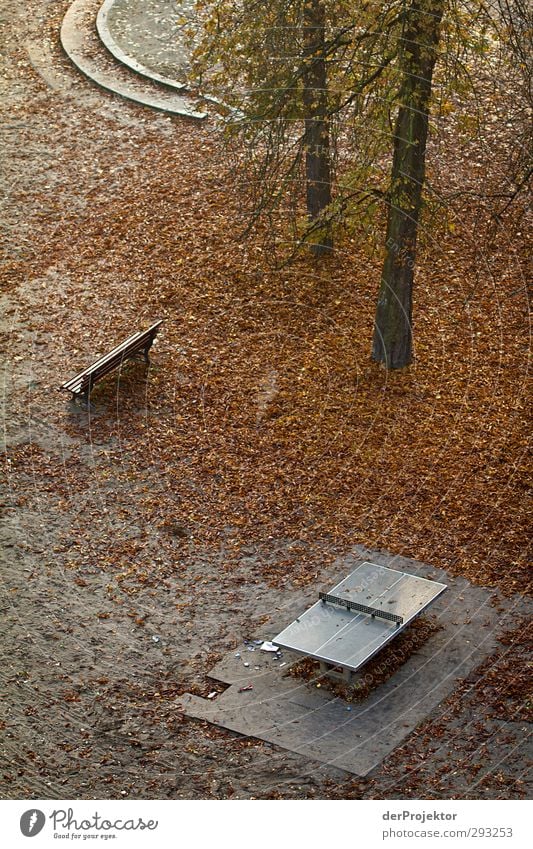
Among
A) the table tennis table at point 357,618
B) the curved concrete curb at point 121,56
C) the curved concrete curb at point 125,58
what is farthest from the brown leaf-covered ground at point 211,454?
the curved concrete curb at point 121,56

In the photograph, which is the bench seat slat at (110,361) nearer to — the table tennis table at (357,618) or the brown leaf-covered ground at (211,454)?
the brown leaf-covered ground at (211,454)

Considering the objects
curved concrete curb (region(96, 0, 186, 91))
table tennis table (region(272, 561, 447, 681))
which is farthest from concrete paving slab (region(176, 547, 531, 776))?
curved concrete curb (region(96, 0, 186, 91))

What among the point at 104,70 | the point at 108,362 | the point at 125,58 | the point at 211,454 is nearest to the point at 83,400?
the point at 108,362

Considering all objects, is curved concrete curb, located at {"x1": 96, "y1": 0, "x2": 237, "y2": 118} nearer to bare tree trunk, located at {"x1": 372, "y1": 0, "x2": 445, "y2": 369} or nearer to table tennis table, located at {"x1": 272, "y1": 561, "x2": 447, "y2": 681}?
bare tree trunk, located at {"x1": 372, "y1": 0, "x2": 445, "y2": 369}

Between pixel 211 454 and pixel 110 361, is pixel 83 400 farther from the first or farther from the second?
pixel 211 454

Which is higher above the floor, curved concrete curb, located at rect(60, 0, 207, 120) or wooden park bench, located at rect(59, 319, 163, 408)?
curved concrete curb, located at rect(60, 0, 207, 120)

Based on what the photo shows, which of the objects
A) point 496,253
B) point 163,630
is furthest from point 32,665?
point 496,253
